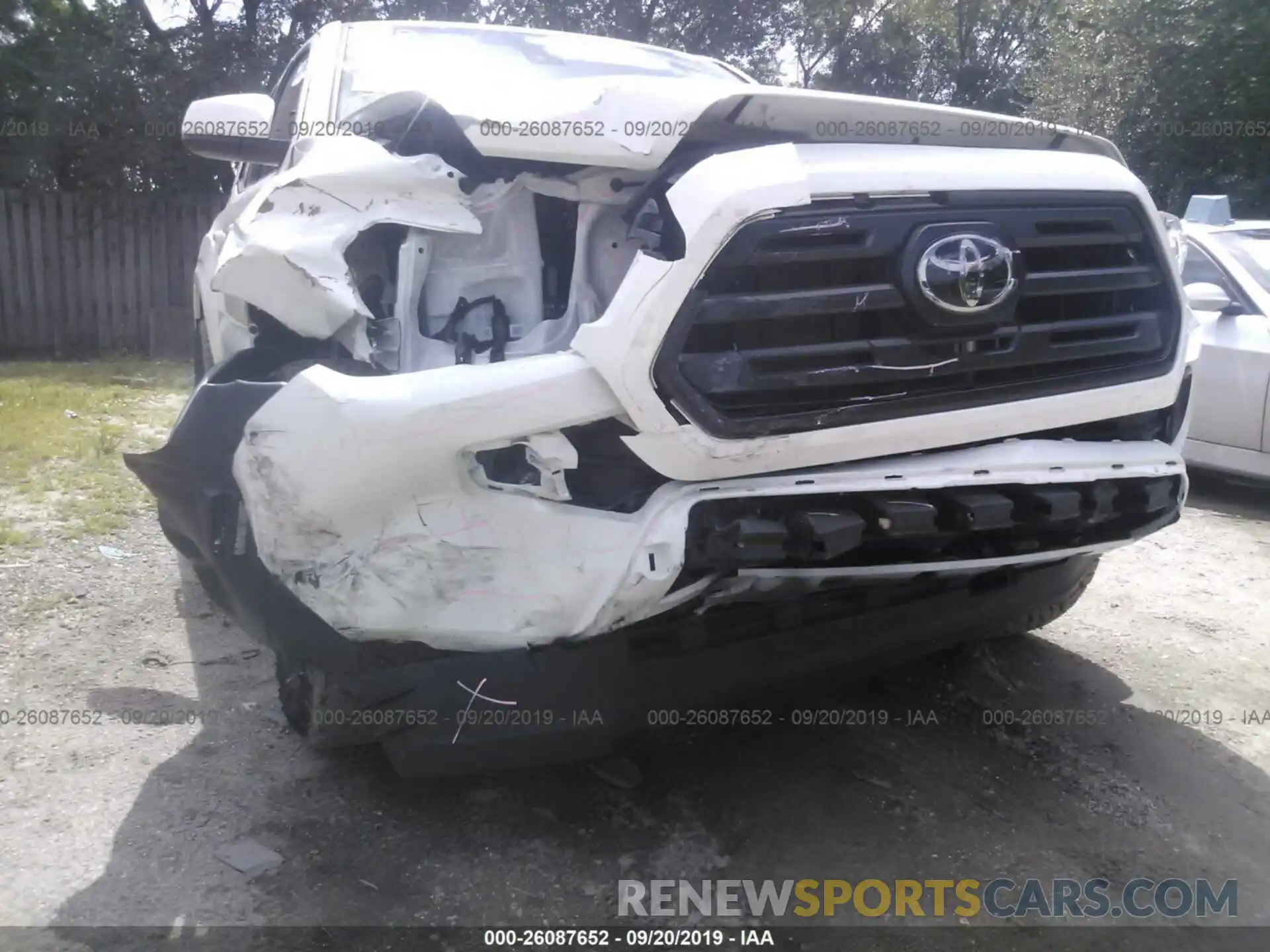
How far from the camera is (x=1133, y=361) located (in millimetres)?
2504

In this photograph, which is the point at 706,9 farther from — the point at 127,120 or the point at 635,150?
the point at 635,150

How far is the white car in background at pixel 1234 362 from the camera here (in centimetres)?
563

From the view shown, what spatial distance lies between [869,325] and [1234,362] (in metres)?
4.47

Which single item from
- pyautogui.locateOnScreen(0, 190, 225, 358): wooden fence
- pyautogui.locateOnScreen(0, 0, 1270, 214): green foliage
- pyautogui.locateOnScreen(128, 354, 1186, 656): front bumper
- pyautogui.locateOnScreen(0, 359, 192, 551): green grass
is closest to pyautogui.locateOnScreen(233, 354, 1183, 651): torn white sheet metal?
pyautogui.locateOnScreen(128, 354, 1186, 656): front bumper

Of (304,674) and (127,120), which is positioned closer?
(304,674)

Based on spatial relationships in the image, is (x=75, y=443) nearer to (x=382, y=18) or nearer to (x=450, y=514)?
(x=450, y=514)

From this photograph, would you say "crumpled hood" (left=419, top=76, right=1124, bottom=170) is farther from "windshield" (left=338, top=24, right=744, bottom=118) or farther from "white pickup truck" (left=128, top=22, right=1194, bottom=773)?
"windshield" (left=338, top=24, right=744, bottom=118)

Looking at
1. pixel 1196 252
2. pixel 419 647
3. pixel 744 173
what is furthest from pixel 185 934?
→ pixel 1196 252

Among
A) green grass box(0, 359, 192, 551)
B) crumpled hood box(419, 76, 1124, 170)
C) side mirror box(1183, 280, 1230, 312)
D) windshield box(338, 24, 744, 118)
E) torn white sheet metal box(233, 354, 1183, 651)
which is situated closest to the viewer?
torn white sheet metal box(233, 354, 1183, 651)

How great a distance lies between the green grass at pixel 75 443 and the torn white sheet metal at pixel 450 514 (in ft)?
9.26

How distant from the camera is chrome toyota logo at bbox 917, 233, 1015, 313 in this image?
7.00 feet

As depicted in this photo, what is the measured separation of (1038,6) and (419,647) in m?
22.5

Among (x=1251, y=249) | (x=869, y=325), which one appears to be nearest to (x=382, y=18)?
(x=1251, y=249)

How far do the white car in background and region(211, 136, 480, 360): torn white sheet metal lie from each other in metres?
4.65
